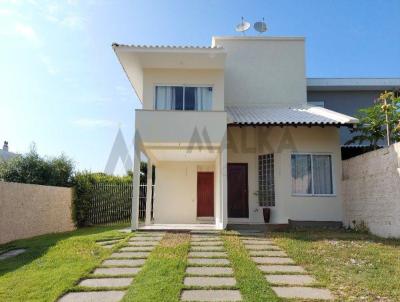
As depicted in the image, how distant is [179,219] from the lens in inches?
746

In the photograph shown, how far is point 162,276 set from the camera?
24.2ft

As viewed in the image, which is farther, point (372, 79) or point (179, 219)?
point (372, 79)

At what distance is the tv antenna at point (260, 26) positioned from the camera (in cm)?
2123

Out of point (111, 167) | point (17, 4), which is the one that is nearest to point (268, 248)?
point (17, 4)

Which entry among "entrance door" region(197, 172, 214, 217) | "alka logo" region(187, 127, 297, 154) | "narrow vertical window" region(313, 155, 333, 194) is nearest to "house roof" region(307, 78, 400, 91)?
"alka logo" region(187, 127, 297, 154)

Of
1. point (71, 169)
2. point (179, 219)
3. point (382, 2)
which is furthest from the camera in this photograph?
point (71, 169)

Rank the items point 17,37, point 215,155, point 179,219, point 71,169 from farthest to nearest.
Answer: point 71,169 < point 179,219 < point 215,155 < point 17,37

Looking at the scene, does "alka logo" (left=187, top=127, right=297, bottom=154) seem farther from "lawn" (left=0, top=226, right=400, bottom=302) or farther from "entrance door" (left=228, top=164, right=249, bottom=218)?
"lawn" (left=0, top=226, right=400, bottom=302)

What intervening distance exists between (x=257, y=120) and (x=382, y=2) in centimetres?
695

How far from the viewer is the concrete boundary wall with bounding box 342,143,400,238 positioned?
11586 mm

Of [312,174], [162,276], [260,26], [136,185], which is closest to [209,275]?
[162,276]

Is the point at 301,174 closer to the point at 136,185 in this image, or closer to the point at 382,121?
the point at 382,121

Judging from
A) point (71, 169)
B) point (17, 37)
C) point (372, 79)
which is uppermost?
point (372, 79)

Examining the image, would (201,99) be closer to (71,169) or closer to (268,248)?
(268,248)
